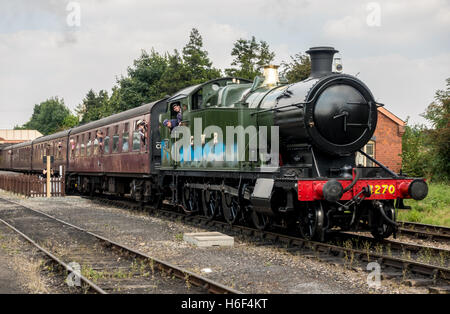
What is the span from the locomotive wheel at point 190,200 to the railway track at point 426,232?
537 cm

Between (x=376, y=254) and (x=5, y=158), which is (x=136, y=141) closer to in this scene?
(x=376, y=254)

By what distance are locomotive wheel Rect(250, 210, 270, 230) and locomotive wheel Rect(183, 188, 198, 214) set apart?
2.86m

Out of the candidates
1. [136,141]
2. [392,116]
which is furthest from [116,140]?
[392,116]

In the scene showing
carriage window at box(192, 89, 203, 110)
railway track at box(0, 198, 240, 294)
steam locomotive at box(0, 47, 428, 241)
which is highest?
carriage window at box(192, 89, 203, 110)

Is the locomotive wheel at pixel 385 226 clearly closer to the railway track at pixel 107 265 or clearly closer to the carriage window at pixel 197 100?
the railway track at pixel 107 265

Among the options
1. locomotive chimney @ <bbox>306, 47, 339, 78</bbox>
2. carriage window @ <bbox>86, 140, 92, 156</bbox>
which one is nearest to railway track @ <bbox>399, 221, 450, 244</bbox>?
locomotive chimney @ <bbox>306, 47, 339, 78</bbox>

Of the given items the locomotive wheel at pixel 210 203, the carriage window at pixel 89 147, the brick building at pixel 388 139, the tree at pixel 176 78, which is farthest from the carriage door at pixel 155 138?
Answer: the tree at pixel 176 78

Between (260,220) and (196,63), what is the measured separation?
38684 mm

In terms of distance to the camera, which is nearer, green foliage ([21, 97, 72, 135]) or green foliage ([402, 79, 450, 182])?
green foliage ([402, 79, 450, 182])

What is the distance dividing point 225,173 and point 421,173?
1749 cm

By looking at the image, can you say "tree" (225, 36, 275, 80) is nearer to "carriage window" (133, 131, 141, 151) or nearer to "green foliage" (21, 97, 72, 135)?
"carriage window" (133, 131, 141, 151)

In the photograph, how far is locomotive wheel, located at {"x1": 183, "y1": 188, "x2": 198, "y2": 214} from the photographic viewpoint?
14.7 meters

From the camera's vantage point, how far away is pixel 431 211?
51.4ft
